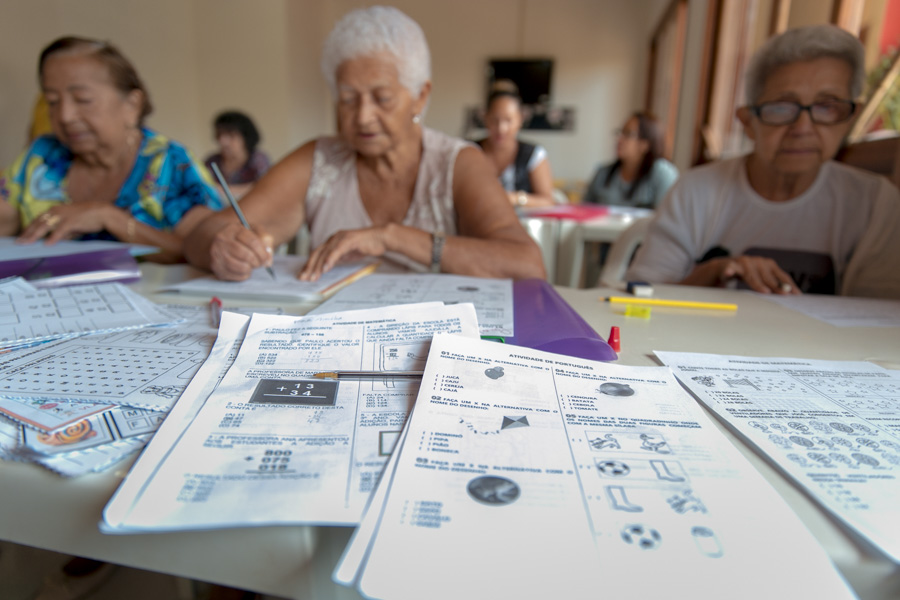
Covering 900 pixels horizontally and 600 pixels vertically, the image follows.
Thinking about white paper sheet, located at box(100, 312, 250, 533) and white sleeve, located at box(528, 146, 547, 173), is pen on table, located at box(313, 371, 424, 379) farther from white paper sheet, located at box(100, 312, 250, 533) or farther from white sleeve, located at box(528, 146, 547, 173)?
white sleeve, located at box(528, 146, 547, 173)

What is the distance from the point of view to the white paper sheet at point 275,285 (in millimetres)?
849

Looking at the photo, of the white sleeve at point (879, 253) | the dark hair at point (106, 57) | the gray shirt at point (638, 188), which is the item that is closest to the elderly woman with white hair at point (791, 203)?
the white sleeve at point (879, 253)

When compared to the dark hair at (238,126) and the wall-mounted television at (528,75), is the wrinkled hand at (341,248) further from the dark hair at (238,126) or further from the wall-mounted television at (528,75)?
the wall-mounted television at (528,75)

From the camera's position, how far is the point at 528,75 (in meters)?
6.75

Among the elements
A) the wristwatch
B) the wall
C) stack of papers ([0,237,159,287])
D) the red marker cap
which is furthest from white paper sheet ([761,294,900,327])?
the wall

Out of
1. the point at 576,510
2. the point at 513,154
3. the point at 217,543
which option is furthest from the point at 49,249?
the point at 513,154

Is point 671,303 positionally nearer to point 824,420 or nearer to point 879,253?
point 824,420

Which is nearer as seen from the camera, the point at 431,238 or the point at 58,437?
the point at 58,437

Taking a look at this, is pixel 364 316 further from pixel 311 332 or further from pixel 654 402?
pixel 654 402

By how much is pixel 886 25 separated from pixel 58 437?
2.67 metres

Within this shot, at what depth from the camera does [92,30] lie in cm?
376

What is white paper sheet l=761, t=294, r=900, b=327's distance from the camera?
2.69 ft

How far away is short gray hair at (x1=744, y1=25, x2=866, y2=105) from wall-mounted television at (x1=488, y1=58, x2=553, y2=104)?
5.93 meters

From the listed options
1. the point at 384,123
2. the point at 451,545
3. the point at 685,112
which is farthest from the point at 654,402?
the point at 685,112
